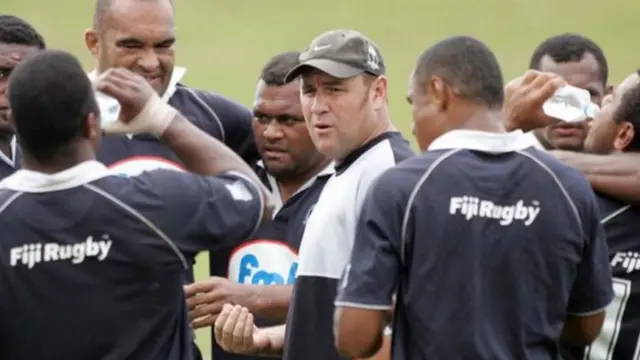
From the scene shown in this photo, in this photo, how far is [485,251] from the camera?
529 cm

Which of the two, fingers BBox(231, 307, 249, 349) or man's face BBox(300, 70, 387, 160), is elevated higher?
man's face BBox(300, 70, 387, 160)

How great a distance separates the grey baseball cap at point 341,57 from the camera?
6000mm

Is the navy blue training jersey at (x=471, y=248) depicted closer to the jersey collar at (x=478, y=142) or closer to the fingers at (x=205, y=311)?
the jersey collar at (x=478, y=142)

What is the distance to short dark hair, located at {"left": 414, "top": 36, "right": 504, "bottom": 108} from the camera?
18.0 ft

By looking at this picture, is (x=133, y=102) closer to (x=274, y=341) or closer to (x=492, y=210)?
(x=274, y=341)

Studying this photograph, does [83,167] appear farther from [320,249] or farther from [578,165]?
[578,165]

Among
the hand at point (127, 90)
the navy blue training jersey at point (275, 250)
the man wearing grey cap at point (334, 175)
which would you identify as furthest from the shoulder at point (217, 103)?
the hand at point (127, 90)

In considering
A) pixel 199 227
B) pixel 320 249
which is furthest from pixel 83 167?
pixel 320 249

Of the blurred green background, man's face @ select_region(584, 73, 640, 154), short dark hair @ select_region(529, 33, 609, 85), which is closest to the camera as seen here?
man's face @ select_region(584, 73, 640, 154)

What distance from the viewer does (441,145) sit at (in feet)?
17.8

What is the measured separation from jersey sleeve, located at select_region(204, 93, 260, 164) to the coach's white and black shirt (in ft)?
4.30

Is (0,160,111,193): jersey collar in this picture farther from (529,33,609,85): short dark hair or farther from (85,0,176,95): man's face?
(529,33,609,85): short dark hair

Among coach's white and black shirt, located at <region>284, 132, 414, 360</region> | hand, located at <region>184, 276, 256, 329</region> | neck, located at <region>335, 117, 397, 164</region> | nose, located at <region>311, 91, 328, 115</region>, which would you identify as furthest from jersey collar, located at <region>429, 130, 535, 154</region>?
hand, located at <region>184, 276, 256, 329</region>

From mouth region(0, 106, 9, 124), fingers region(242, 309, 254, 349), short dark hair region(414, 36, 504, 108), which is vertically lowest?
fingers region(242, 309, 254, 349)
